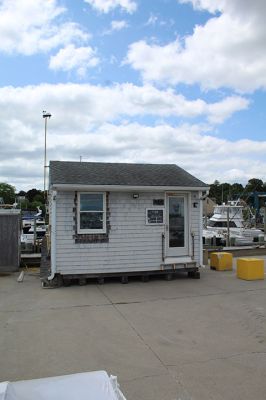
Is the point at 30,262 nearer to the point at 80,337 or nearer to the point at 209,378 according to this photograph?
the point at 80,337

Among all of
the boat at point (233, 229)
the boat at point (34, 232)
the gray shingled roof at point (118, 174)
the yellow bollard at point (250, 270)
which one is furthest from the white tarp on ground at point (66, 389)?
the boat at point (233, 229)

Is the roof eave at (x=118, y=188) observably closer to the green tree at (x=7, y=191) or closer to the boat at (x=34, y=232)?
the boat at (x=34, y=232)

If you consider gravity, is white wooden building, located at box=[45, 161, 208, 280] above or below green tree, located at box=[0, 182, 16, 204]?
below

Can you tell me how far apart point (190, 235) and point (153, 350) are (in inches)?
260

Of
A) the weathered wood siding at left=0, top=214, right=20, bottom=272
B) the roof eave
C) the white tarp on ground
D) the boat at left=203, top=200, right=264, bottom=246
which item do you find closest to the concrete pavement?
the white tarp on ground

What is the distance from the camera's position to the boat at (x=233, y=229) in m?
23.6

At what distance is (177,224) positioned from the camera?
12.3 metres

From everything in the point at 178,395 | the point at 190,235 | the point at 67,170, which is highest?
the point at 67,170

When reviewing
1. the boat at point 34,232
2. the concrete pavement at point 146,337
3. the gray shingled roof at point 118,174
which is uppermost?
the gray shingled roof at point 118,174

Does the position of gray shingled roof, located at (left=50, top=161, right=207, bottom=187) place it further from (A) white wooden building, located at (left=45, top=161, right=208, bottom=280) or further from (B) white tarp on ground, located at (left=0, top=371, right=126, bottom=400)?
(B) white tarp on ground, located at (left=0, top=371, right=126, bottom=400)

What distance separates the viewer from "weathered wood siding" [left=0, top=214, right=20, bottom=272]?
13.9 m

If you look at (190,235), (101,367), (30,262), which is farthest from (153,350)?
(30,262)

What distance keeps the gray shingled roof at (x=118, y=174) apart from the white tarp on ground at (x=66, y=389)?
823 cm

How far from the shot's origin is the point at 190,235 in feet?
40.4
